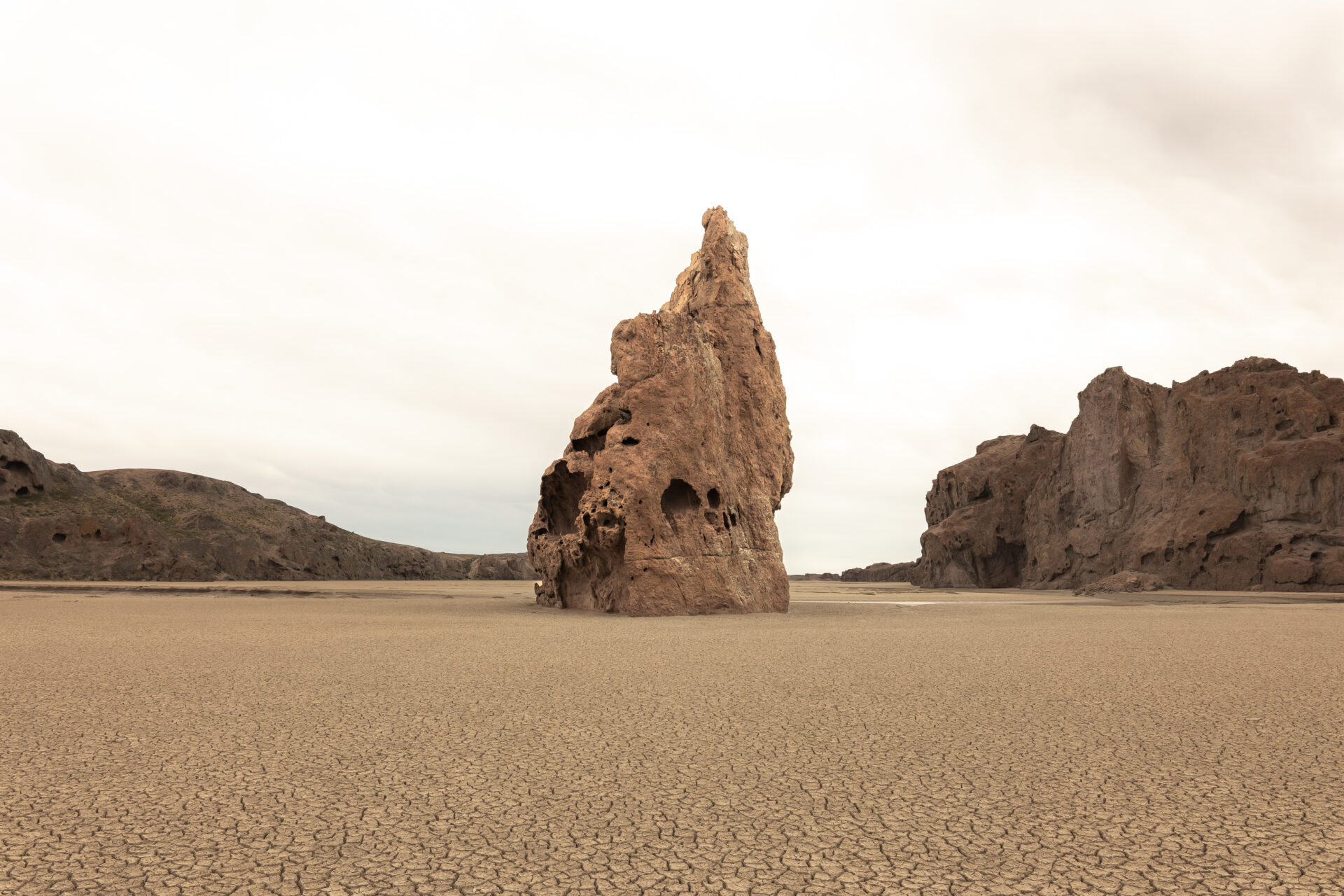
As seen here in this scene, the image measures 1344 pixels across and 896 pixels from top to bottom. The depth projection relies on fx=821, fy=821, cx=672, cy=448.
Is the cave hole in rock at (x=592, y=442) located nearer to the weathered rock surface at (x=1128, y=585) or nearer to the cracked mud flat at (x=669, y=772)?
the cracked mud flat at (x=669, y=772)

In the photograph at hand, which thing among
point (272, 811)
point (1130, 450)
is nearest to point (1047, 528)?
point (1130, 450)

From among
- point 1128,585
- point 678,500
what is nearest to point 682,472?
point 678,500

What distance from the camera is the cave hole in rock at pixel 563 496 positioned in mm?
20969

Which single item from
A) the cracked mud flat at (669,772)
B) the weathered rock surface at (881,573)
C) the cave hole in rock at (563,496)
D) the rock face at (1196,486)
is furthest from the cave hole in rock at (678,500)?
the weathered rock surface at (881,573)

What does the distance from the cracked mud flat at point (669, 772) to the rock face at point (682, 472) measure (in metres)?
7.98

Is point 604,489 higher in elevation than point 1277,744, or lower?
higher

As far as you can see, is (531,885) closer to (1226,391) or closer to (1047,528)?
(1226,391)

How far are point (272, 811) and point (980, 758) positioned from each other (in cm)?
380

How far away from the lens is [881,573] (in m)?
83.1

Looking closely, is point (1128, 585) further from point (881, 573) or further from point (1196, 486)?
point (881, 573)

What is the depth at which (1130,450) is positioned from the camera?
45.8 meters

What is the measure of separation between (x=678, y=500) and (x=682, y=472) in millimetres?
814

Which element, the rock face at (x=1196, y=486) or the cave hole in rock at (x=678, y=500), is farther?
the rock face at (x=1196, y=486)

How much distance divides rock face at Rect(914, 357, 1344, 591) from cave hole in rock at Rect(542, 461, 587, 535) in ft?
108
